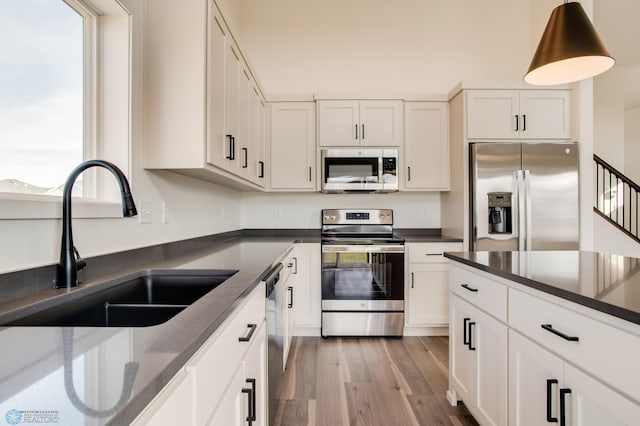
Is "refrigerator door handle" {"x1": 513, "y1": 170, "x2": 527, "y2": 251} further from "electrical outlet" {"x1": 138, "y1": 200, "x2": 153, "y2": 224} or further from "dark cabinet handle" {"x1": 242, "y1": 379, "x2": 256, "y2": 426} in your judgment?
"electrical outlet" {"x1": 138, "y1": 200, "x2": 153, "y2": 224}

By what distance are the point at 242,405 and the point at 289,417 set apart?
0.90 m

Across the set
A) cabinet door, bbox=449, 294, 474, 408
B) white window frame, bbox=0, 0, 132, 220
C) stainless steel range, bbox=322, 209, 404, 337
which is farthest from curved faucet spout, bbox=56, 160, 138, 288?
stainless steel range, bbox=322, 209, 404, 337

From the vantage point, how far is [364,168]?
2988 mm

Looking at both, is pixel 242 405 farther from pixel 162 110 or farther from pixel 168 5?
pixel 168 5

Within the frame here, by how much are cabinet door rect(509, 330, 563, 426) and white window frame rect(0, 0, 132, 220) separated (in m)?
1.72

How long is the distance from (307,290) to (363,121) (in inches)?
67.7

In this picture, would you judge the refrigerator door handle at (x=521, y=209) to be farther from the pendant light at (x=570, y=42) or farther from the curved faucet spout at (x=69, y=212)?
the curved faucet spout at (x=69, y=212)

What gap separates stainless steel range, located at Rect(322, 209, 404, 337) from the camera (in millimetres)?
2771

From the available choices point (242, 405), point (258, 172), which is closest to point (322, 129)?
point (258, 172)

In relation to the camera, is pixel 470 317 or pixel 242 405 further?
pixel 470 317

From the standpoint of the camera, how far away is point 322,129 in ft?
9.91

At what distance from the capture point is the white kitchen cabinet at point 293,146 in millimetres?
3080

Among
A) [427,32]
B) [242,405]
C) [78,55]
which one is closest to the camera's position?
[242,405]

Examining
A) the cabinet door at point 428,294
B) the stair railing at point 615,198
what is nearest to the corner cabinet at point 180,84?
the cabinet door at point 428,294
